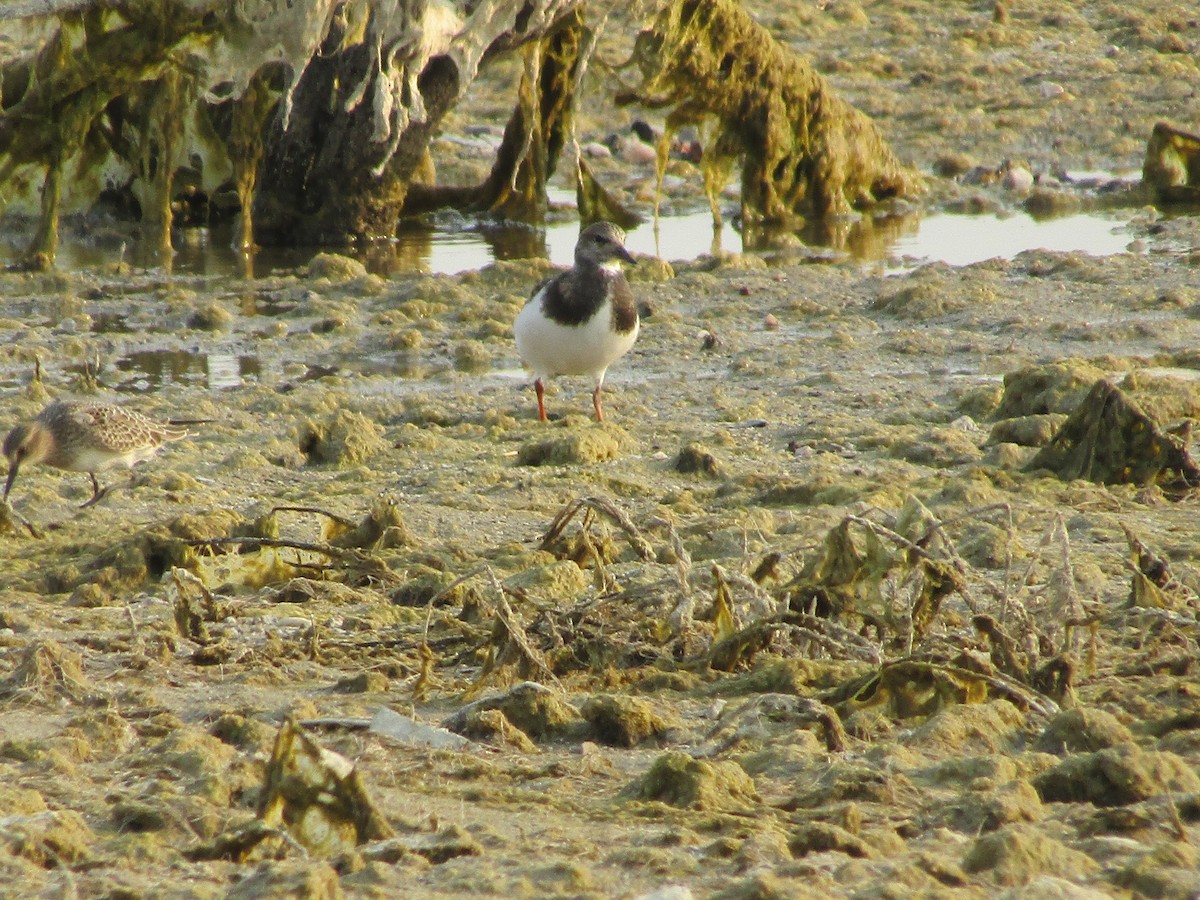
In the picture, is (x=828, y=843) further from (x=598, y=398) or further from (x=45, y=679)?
(x=598, y=398)

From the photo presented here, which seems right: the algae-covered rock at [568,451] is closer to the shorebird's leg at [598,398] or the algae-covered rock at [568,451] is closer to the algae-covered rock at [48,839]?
the shorebird's leg at [598,398]

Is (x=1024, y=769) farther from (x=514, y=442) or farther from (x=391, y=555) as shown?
(x=514, y=442)

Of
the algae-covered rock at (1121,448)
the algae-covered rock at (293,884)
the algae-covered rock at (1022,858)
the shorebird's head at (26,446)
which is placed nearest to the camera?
the algae-covered rock at (293,884)

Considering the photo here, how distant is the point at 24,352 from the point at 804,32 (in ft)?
43.4

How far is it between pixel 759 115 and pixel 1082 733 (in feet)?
32.9

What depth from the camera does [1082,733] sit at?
139 inches

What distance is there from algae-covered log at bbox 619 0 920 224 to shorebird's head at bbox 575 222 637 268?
13.8 ft

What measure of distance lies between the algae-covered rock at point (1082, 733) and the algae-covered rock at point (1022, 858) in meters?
0.67

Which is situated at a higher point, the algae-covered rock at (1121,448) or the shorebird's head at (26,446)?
the algae-covered rock at (1121,448)

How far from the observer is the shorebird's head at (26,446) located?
6281 mm

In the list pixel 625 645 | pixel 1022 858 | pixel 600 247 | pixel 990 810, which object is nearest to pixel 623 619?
pixel 625 645

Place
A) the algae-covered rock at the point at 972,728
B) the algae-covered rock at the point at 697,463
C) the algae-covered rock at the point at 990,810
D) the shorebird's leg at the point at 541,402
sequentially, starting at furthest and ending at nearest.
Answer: the shorebird's leg at the point at 541,402
the algae-covered rock at the point at 697,463
the algae-covered rock at the point at 972,728
the algae-covered rock at the point at 990,810

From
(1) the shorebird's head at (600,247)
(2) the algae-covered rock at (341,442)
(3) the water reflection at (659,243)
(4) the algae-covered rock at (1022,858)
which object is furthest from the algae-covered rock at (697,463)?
(3) the water reflection at (659,243)

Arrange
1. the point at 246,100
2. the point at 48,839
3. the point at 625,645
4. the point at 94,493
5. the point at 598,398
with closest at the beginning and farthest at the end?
the point at 48,839, the point at 625,645, the point at 94,493, the point at 598,398, the point at 246,100
